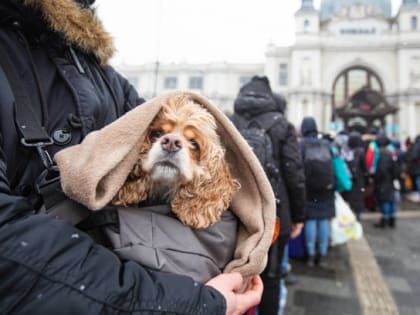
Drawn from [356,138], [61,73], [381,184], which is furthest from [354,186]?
[61,73]

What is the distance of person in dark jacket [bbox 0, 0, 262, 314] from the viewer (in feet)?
2.29

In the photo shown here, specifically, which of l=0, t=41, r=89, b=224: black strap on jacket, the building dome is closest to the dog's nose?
l=0, t=41, r=89, b=224: black strap on jacket

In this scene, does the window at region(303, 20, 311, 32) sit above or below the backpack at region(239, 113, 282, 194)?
above

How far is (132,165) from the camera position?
1055mm

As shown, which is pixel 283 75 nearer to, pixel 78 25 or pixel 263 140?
pixel 263 140

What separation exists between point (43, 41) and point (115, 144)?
0.54 metres

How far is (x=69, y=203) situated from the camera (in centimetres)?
94

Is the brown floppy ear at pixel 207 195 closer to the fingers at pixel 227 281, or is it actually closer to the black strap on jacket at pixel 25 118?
the fingers at pixel 227 281

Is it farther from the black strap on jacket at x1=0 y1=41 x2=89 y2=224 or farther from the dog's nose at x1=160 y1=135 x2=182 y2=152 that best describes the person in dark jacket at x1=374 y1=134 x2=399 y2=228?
the black strap on jacket at x1=0 y1=41 x2=89 y2=224

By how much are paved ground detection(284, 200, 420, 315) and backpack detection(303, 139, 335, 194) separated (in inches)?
51.3

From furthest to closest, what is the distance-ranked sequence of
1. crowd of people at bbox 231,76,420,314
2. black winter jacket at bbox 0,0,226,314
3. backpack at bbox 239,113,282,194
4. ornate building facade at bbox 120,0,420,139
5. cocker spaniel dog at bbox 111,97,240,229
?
1. ornate building facade at bbox 120,0,420,139
2. crowd of people at bbox 231,76,420,314
3. backpack at bbox 239,113,282,194
4. cocker spaniel dog at bbox 111,97,240,229
5. black winter jacket at bbox 0,0,226,314

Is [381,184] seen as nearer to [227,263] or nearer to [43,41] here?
[227,263]

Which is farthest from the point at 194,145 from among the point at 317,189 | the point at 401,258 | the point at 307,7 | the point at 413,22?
the point at 413,22

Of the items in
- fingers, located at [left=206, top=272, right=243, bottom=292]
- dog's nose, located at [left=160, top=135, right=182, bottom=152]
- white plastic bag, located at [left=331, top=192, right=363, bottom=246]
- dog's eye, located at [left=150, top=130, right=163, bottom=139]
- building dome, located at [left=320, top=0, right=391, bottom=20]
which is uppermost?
building dome, located at [left=320, top=0, right=391, bottom=20]
